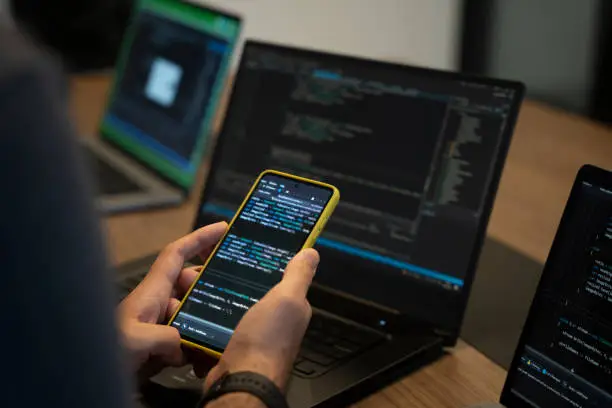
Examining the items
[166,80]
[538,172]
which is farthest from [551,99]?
A: [166,80]

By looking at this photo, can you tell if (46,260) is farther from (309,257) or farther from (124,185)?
(124,185)

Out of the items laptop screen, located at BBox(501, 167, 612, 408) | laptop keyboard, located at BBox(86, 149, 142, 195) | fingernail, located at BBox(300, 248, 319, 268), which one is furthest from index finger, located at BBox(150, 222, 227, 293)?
laptop keyboard, located at BBox(86, 149, 142, 195)

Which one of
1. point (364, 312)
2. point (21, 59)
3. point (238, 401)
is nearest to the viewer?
point (21, 59)

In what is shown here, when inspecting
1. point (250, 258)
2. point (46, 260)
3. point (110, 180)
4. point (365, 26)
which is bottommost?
point (110, 180)

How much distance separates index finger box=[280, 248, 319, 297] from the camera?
0.72 m

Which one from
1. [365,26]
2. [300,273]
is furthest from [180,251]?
[365,26]

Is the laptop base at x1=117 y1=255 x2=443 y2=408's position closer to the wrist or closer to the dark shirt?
the wrist

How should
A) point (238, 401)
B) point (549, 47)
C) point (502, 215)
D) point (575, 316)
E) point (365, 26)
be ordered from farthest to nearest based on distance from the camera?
point (365, 26), point (549, 47), point (502, 215), point (575, 316), point (238, 401)

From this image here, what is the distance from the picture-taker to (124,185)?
147 centimetres

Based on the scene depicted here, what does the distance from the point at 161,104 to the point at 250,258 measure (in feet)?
2.57

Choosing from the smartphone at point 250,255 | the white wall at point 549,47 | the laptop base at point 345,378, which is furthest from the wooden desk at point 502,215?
the white wall at point 549,47

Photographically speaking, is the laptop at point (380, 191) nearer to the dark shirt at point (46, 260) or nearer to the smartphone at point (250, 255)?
the smartphone at point (250, 255)

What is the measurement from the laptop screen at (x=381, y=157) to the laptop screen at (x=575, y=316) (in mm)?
162

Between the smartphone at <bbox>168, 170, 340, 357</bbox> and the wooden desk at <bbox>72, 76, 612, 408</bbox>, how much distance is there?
123mm
